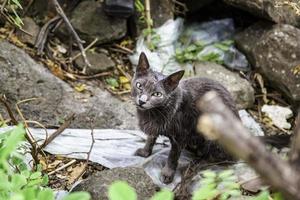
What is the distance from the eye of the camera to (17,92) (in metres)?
Answer: 5.02

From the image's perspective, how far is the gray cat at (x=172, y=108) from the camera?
13.1ft

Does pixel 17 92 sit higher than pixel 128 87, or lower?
higher

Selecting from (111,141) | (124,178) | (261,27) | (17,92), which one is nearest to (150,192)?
(124,178)

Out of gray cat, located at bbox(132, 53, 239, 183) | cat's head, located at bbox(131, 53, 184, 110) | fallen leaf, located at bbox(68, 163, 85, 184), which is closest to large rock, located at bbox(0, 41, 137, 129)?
fallen leaf, located at bbox(68, 163, 85, 184)

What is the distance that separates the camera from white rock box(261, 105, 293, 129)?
5607 mm

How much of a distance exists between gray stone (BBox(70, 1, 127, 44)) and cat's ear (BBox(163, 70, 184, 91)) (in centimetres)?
222

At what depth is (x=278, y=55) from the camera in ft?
19.1

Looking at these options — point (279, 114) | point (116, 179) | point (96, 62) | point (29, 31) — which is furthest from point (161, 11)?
point (116, 179)

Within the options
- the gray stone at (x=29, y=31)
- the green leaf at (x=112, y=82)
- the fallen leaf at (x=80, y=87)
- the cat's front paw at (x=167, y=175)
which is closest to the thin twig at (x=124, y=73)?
the green leaf at (x=112, y=82)

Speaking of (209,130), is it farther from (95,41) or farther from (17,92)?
(95,41)

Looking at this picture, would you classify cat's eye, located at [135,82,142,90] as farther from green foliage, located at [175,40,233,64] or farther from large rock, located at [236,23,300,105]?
large rock, located at [236,23,300,105]

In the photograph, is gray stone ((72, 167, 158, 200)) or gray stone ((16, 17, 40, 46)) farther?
gray stone ((16, 17, 40, 46))

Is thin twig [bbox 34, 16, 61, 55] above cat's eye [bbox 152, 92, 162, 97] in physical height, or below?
below

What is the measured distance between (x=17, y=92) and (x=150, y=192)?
6.28 feet
